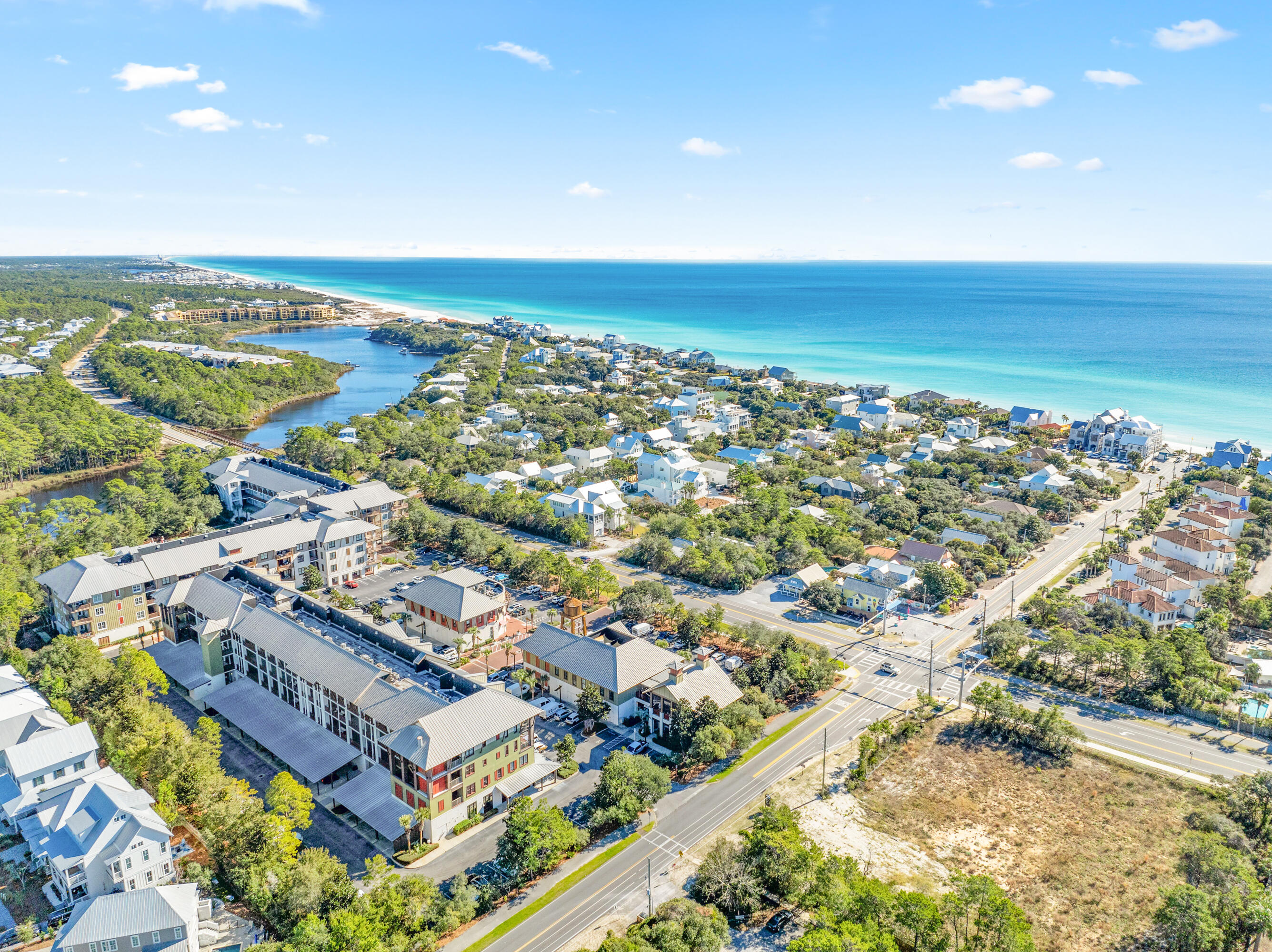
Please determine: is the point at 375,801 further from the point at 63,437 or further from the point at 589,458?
the point at 63,437

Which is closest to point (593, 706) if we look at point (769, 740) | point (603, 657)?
point (603, 657)

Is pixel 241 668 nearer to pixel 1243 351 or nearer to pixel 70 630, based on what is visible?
pixel 70 630

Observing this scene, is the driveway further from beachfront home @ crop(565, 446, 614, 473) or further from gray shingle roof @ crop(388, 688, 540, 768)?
beachfront home @ crop(565, 446, 614, 473)

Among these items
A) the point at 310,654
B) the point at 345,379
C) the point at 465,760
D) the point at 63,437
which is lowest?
the point at 465,760

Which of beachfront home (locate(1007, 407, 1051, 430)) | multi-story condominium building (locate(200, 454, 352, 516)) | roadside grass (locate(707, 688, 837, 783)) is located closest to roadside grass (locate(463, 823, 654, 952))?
roadside grass (locate(707, 688, 837, 783))

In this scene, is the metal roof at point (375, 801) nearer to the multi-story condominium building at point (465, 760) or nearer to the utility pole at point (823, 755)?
the multi-story condominium building at point (465, 760)

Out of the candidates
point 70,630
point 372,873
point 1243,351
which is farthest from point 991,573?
point 1243,351
